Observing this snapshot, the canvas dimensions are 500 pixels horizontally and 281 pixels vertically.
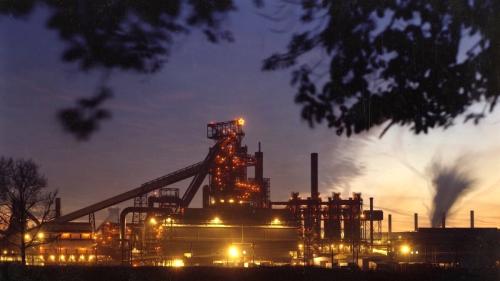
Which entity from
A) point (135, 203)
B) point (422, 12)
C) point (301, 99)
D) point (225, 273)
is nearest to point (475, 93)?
point (422, 12)

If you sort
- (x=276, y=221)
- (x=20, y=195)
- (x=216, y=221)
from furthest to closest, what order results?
(x=276, y=221), (x=216, y=221), (x=20, y=195)

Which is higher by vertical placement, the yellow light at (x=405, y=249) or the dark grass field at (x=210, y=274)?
the dark grass field at (x=210, y=274)

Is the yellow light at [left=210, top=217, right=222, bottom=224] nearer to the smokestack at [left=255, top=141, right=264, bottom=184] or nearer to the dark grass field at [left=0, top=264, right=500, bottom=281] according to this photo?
the smokestack at [left=255, top=141, right=264, bottom=184]

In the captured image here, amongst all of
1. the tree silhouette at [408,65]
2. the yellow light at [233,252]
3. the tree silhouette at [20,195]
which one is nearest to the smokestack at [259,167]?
the yellow light at [233,252]

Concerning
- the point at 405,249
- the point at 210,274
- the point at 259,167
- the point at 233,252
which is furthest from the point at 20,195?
the point at 405,249

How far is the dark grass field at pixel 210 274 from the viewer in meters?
13.3

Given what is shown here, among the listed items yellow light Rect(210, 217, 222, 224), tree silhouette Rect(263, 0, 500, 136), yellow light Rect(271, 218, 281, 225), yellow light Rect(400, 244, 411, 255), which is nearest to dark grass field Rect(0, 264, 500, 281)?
tree silhouette Rect(263, 0, 500, 136)

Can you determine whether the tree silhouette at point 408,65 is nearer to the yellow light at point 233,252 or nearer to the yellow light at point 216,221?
the yellow light at point 233,252

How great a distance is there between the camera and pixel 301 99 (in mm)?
7219

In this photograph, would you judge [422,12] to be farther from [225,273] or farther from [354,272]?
[225,273]

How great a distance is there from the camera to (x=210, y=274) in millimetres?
13977

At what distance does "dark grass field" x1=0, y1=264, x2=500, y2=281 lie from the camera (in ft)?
43.5

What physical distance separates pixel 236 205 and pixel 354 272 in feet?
105

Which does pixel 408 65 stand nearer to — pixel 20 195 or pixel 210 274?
pixel 210 274
